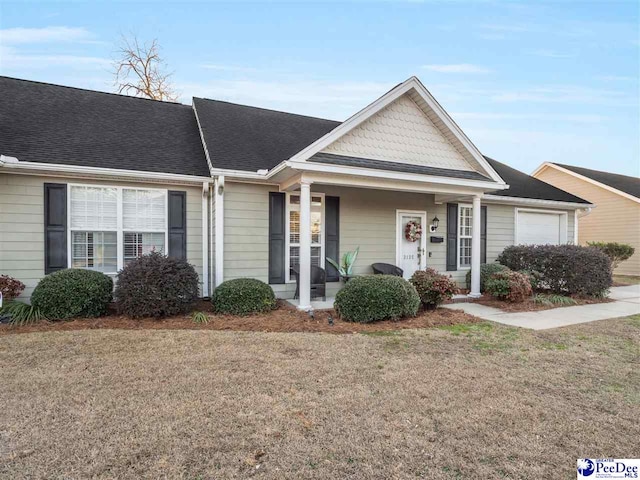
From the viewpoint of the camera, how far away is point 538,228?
1228 cm

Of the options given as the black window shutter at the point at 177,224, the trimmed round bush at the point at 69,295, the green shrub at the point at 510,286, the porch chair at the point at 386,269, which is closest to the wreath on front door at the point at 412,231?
the porch chair at the point at 386,269

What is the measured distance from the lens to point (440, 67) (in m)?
13.9

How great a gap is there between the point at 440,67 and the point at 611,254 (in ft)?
33.5

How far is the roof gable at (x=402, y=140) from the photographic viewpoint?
804 centimetres

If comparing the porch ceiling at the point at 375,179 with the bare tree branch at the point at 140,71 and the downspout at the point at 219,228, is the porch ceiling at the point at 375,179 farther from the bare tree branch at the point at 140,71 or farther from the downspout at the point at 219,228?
the bare tree branch at the point at 140,71

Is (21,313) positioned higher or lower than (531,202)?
lower

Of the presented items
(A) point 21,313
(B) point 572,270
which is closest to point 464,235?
(B) point 572,270

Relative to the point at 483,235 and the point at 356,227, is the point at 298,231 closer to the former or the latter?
the point at 356,227

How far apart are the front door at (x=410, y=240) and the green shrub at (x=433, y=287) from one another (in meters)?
2.36

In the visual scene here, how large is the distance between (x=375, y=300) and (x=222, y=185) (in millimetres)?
3890

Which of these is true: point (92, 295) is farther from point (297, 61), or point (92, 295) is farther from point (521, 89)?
point (521, 89)

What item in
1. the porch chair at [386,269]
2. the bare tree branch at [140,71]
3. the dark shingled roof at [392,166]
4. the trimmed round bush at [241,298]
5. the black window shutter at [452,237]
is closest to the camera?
the trimmed round bush at [241,298]

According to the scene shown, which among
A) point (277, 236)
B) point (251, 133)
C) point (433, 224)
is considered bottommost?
point (277, 236)

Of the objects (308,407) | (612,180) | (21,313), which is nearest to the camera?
(308,407)
